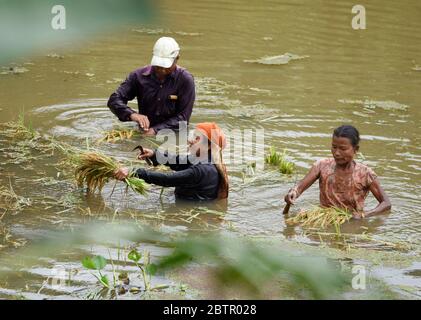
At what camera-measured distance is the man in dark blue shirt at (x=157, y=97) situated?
8141 millimetres

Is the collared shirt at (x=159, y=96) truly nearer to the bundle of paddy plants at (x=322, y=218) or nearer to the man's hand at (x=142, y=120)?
the man's hand at (x=142, y=120)

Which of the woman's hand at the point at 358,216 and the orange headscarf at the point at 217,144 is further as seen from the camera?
the orange headscarf at the point at 217,144

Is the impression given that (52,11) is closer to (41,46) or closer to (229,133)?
(41,46)

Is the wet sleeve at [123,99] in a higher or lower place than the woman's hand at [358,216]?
higher

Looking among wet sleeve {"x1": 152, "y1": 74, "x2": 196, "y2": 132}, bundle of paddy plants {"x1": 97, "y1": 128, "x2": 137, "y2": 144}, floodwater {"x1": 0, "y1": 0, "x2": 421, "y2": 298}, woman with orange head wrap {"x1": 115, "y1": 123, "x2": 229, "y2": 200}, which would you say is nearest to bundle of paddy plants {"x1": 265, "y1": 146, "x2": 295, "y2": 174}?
floodwater {"x1": 0, "y1": 0, "x2": 421, "y2": 298}

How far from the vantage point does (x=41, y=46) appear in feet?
3.65

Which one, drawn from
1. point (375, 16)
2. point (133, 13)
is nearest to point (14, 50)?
point (133, 13)

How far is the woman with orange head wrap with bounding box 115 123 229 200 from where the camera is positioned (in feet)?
20.1

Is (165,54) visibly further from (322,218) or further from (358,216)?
(358,216)

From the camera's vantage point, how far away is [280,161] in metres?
7.46

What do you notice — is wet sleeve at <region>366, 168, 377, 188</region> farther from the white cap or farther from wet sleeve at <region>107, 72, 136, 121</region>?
wet sleeve at <region>107, 72, 136, 121</region>

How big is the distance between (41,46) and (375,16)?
14970 millimetres

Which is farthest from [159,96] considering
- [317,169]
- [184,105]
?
[317,169]

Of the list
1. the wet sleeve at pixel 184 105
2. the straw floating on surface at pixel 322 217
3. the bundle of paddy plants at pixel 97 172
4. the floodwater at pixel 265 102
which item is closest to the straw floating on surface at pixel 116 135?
the floodwater at pixel 265 102
